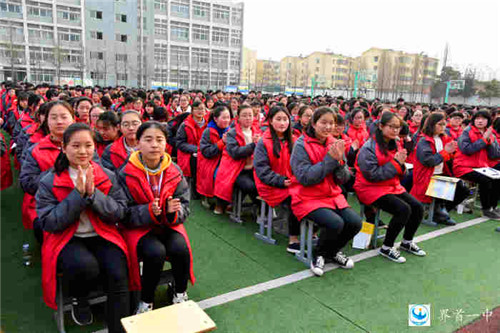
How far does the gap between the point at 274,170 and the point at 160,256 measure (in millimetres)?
2021

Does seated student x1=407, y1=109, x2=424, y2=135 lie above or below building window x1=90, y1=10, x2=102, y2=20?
below

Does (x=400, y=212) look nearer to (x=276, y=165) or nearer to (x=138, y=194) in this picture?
(x=276, y=165)

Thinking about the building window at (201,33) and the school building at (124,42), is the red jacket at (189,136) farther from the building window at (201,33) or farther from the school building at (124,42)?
the building window at (201,33)

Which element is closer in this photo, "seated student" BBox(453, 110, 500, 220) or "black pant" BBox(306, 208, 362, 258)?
"black pant" BBox(306, 208, 362, 258)

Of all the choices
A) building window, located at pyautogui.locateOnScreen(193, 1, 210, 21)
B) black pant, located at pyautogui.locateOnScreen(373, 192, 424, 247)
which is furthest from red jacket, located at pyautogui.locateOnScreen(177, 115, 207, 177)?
building window, located at pyautogui.locateOnScreen(193, 1, 210, 21)

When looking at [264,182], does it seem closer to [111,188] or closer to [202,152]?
[202,152]

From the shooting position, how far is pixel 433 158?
480 centimetres

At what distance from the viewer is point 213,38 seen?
48.7 m

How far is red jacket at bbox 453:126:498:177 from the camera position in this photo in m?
5.41

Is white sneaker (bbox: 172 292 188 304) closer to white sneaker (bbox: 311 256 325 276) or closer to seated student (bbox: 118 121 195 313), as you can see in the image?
seated student (bbox: 118 121 195 313)

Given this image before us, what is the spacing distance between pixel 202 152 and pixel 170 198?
2.47 meters

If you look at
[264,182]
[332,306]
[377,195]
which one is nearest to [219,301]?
[332,306]

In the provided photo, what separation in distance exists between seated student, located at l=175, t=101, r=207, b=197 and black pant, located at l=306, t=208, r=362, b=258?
2.74 m

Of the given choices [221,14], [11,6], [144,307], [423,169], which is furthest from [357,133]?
[221,14]
